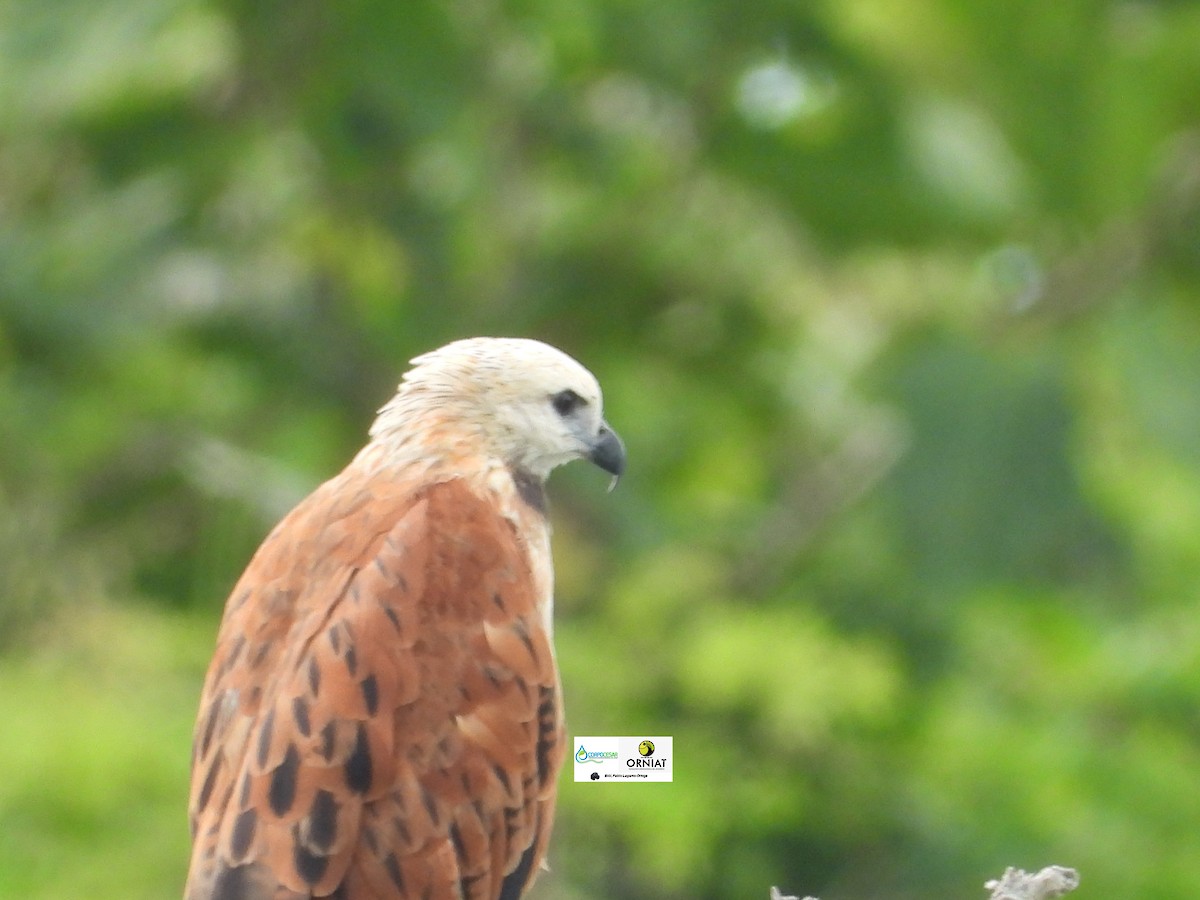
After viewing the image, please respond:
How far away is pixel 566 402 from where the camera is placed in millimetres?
3510

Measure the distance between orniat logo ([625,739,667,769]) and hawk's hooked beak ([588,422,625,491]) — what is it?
51 centimetres

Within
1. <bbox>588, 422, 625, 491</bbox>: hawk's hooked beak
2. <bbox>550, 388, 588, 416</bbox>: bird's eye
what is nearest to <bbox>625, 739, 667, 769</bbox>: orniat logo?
<bbox>588, 422, 625, 491</bbox>: hawk's hooked beak

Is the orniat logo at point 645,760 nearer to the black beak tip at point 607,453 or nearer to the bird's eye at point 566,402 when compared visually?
the black beak tip at point 607,453

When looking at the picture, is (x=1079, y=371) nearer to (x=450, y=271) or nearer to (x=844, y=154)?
(x=844, y=154)

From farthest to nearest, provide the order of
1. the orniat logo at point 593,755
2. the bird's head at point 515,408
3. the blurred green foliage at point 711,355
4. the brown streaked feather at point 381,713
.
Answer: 1. the blurred green foliage at point 711,355
2. the bird's head at point 515,408
3. the orniat logo at point 593,755
4. the brown streaked feather at point 381,713

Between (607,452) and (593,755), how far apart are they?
1.92 feet

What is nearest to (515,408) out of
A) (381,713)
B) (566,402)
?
(566,402)

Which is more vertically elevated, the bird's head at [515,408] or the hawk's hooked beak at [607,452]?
the bird's head at [515,408]

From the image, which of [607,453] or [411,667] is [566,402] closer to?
[607,453]

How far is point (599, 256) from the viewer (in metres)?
7.65

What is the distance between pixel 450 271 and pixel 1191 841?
3.60 metres

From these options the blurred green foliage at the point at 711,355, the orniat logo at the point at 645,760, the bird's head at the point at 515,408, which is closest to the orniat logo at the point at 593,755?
the orniat logo at the point at 645,760

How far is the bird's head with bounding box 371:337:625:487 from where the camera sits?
11.4 feet

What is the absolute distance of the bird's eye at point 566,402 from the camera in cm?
349
